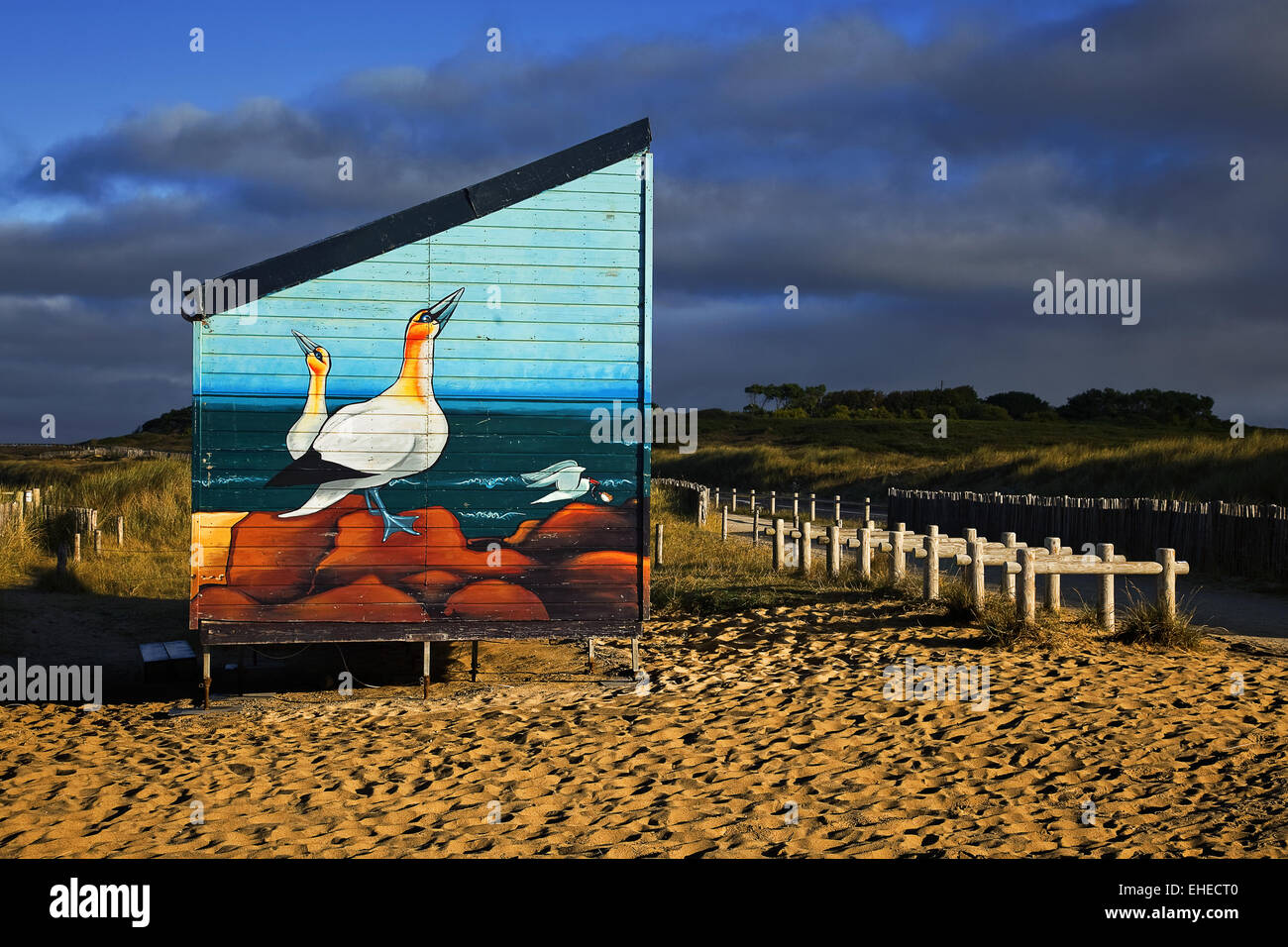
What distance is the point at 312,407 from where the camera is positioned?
8969 mm

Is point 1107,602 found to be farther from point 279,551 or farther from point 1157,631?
point 279,551

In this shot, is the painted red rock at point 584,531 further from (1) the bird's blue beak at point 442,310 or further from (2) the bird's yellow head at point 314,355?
(2) the bird's yellow head at point 314,355

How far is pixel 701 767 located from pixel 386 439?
4.18 m

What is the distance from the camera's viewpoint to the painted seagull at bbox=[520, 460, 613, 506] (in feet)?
30.7

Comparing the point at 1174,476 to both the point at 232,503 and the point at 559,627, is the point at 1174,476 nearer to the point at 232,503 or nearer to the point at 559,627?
the point at 559,627

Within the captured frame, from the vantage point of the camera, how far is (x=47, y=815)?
6.42 metres

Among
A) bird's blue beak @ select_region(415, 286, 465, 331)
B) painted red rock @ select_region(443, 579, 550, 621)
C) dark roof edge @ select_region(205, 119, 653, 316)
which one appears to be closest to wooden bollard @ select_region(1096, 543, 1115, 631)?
painted red rock @ select_region(443, 579, 550, 621)

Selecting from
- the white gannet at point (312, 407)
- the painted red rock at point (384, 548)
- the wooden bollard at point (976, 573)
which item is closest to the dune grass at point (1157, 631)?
the wooden bollard at point (976, 573)

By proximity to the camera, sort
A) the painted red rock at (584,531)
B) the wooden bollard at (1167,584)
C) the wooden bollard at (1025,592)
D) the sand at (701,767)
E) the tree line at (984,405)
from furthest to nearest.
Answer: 1. the tree line at (984,405)
2. the wooden bollard at (1025,592)
3. the wooden bollard at (1167,584)
4. the painted red rock at (584,531)
5. the sand at (701,767)

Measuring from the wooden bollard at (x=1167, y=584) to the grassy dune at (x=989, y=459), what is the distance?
14362 millimetres

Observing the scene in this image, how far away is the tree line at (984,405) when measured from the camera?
76.4m

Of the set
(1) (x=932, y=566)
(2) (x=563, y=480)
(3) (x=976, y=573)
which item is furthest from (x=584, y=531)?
(1) (x=932, y=566)
